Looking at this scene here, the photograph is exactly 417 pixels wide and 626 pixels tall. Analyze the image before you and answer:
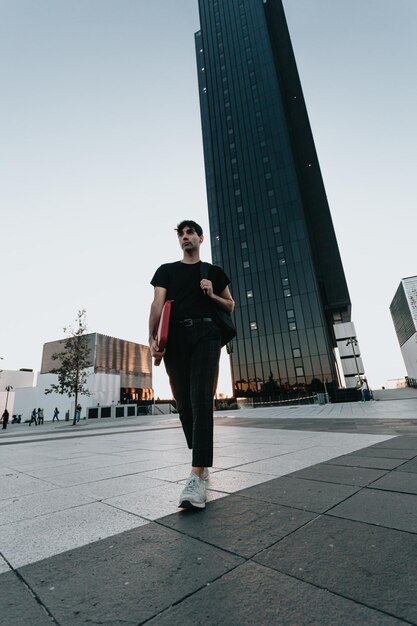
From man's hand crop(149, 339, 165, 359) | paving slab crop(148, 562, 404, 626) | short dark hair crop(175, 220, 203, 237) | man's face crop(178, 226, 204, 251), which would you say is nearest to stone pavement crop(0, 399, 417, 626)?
paving slab crop(148, 562, 404, 626)

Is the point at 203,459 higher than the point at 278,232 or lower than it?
lower

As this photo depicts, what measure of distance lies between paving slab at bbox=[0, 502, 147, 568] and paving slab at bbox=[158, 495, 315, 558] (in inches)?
10.8

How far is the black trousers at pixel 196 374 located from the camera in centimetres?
214

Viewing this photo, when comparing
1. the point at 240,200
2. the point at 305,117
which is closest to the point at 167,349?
the point at 240,200

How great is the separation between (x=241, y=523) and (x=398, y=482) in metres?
1.37

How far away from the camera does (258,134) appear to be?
50312 millimetres

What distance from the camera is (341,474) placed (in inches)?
99.3

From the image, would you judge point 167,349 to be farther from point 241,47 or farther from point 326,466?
point 241,47

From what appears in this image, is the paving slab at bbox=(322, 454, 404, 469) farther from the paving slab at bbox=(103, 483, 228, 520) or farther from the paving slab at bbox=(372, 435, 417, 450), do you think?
the paving slab at bbox=(103, 483, 228, 520)

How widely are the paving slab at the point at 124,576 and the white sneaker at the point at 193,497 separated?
1.17 feet

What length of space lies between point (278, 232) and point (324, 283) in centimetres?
1221

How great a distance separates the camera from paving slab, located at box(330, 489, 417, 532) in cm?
151

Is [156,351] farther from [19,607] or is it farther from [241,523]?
[19,607]

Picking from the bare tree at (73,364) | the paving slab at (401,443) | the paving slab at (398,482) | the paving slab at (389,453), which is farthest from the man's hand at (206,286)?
the bare tree at (73,364)
